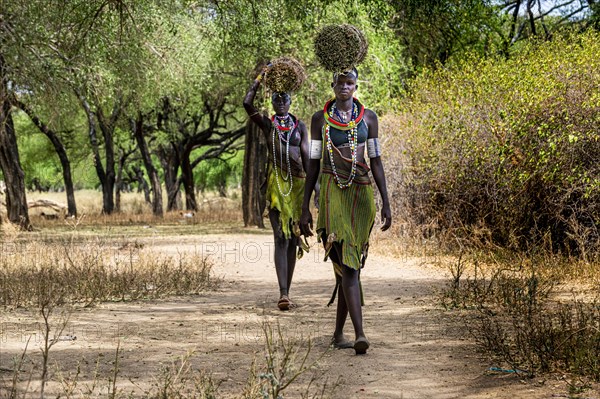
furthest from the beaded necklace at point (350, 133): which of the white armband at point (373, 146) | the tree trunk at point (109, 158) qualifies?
the tree trunk at point (109, 158)

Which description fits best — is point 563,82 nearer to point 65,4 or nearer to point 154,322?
point 154,322

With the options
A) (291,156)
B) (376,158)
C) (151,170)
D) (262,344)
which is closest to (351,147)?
(376,158)

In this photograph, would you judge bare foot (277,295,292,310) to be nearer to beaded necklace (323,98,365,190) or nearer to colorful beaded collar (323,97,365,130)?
beaded necklace (323,98,365,190)

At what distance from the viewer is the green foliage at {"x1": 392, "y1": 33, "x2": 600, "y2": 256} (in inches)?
413

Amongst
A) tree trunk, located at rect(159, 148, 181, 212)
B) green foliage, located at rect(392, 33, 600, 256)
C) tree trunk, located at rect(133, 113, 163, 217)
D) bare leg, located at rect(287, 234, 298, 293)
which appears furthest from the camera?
tree trunk, located at rect(159, 148, 181, 212)

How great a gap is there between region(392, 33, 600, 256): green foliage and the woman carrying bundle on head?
171 inches

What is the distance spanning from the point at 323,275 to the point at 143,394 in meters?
7.19

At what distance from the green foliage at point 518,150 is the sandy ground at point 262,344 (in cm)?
194

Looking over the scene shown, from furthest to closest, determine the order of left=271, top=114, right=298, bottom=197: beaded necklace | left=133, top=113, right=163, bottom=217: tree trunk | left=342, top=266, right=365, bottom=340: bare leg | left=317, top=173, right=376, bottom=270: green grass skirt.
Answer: left=133, top=113, right=163, bottom=217: tree trunk → left=271, top=114, right=298, bottom=197: beaded necklace → left=317, top=173, right=376, bottom=270: green grass skirt → left=342, top=266, right=365, bottom=340: bare leg

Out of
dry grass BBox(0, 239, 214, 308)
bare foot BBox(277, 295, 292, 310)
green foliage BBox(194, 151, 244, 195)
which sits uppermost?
green foliage BBox(194, 151, 244, 195)

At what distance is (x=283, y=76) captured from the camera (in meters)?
8.51

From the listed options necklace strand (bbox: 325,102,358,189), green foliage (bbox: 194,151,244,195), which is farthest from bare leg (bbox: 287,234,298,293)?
green foliage (bbox: 194,151,244,195)

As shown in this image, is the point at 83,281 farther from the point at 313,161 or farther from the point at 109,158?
the point at 109,158

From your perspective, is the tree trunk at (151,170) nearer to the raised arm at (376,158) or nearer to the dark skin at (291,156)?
the dark skin at (291,156)
